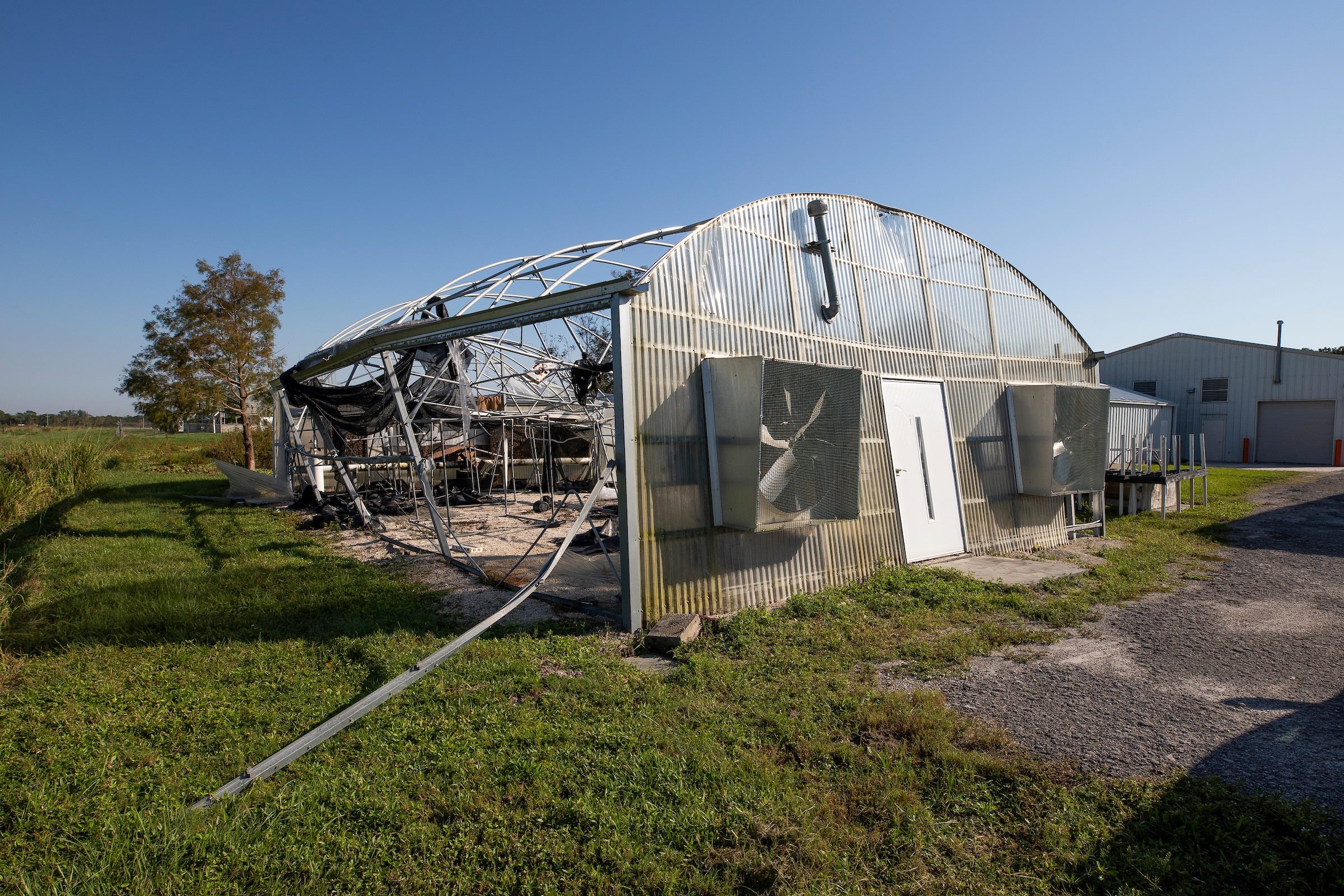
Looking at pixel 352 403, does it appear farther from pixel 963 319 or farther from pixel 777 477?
pixel 963 319

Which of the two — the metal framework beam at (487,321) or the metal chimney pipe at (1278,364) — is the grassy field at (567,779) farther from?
the metal chimney pipe at (1278,364)

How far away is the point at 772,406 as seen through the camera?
6.20 m

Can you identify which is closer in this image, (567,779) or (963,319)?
(567,779)

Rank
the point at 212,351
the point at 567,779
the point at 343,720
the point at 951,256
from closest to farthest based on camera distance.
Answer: the point at 567,779 → the point at 343,720 → the point at 951,256 → the point at 212,351

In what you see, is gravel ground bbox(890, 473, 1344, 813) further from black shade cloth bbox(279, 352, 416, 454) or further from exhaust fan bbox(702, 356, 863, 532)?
black shade cloth bbox(279, 352, 416, 454)

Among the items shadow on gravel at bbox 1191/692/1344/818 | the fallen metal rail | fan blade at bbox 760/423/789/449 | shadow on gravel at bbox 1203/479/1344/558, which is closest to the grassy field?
the fallen metal rail

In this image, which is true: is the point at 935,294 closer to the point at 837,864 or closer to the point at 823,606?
the point at 823,606

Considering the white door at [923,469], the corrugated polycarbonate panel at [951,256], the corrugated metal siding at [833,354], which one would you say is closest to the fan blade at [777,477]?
the corrugated metal siding at [833,354]

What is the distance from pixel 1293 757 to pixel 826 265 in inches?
225

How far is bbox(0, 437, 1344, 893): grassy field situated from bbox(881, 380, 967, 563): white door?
84.0 inches

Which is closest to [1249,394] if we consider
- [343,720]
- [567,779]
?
[567,779]

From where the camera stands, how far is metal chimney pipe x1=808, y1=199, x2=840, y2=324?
7.54 metres

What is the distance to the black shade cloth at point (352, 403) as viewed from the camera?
422 inches

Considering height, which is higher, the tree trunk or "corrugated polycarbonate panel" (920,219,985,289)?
"corrugated polycarbonate panel" (920,219,985,289)
